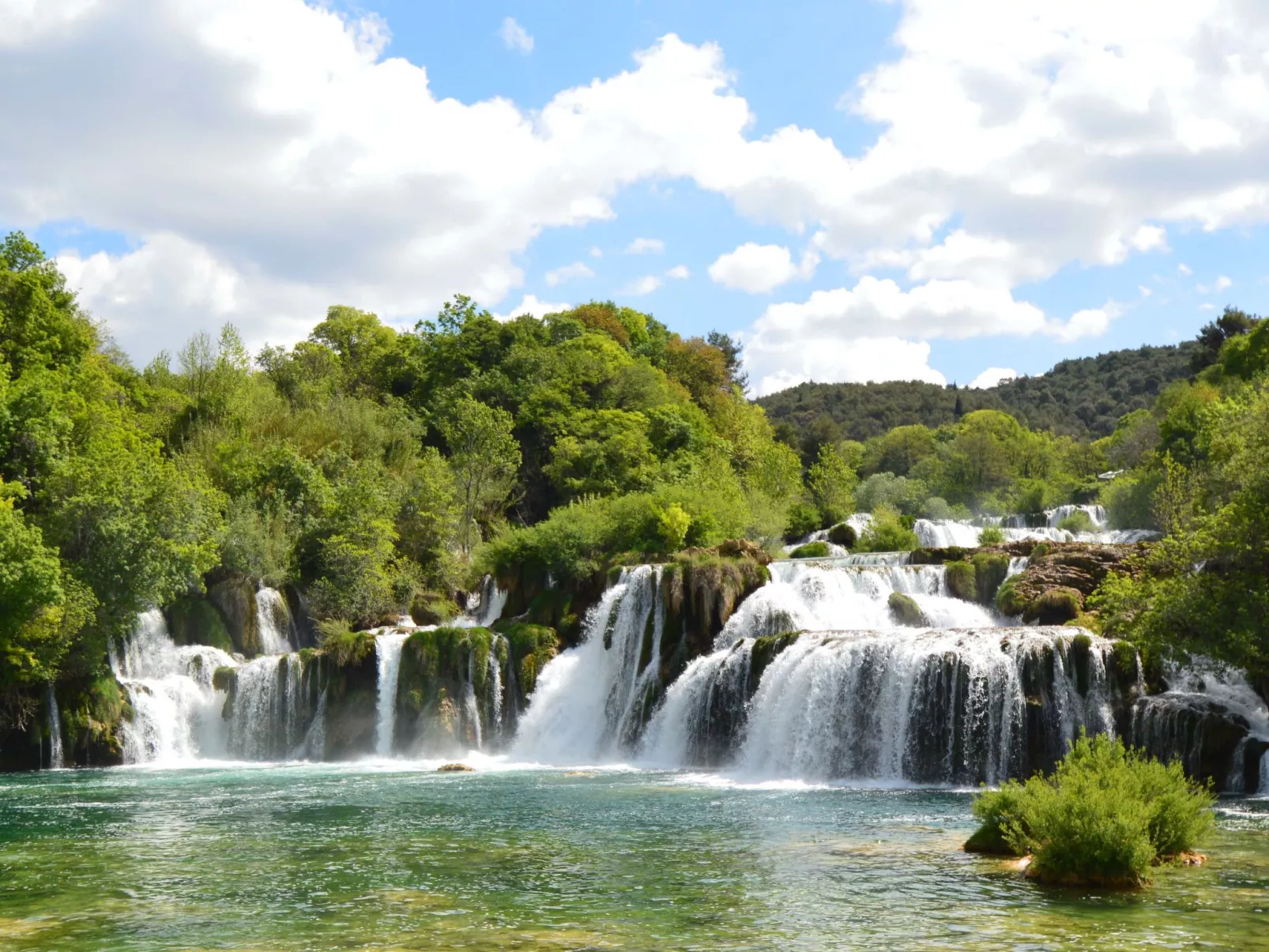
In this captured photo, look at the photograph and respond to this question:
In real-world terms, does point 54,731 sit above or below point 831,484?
below

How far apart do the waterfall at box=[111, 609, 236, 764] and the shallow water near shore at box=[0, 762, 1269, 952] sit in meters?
11.0

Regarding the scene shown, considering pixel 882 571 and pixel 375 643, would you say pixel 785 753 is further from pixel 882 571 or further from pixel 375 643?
pixel 375 643

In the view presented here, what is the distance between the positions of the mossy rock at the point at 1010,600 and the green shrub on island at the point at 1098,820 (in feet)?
59.4

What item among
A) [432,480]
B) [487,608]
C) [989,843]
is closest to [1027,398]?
[432,480]

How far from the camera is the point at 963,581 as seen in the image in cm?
3925

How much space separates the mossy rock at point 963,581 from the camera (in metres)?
39.1

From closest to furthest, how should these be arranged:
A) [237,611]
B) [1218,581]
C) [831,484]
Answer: [1218,581] → [237,611] → [831,484]

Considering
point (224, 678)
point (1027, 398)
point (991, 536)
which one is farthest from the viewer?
point (1027, 398)

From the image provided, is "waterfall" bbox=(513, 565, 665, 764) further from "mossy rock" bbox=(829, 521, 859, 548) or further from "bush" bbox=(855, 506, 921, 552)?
"mossy rock" bbox=(829, 521, 859, 548)

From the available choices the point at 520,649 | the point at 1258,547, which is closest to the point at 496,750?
the point at 520,649

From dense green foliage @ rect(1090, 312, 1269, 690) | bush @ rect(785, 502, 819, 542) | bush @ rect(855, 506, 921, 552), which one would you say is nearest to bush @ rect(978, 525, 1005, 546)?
bush @ rect(855, 506, 921, 552)

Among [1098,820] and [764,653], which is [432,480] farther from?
[1098,820]

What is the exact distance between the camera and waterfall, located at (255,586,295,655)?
4487 cm

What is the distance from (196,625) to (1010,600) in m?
28.1
